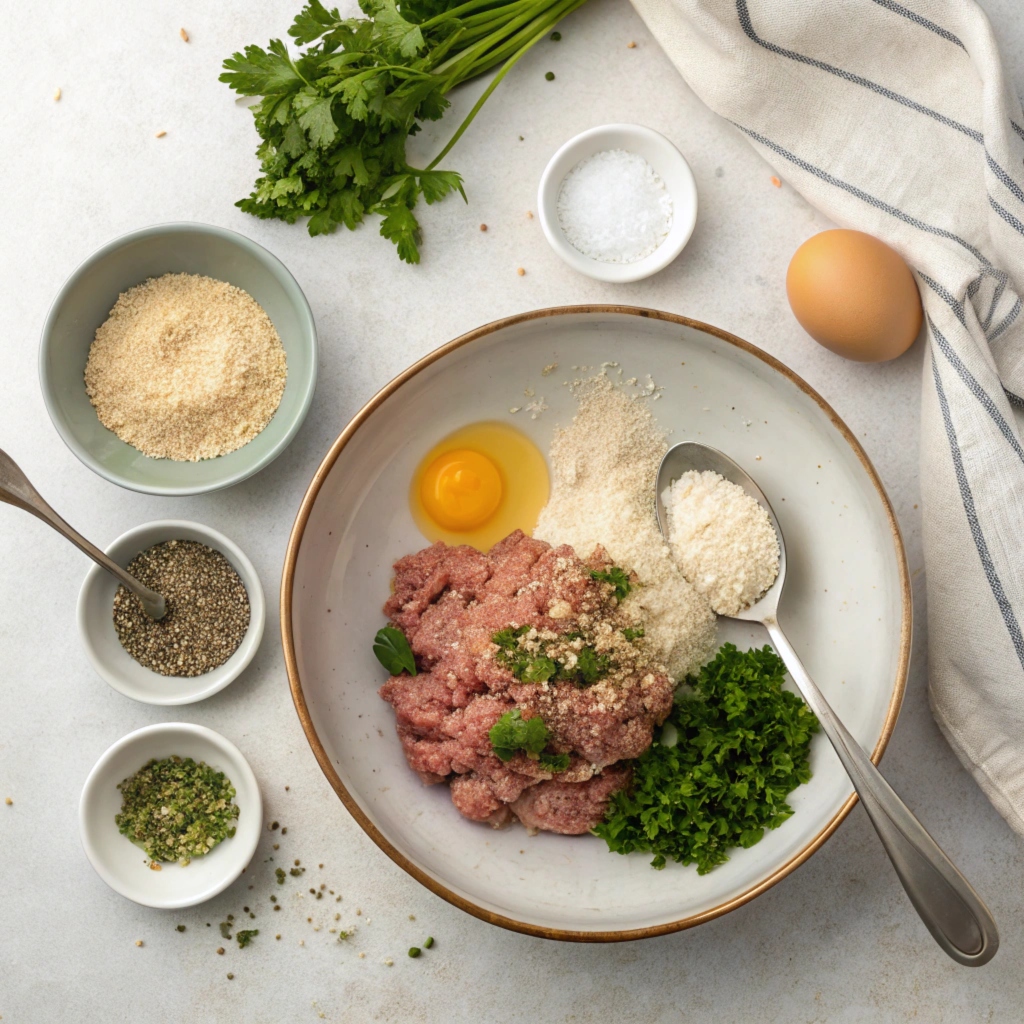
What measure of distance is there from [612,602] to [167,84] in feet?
7.46

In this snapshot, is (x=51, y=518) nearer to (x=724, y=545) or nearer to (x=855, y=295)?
(x=724, y=545)

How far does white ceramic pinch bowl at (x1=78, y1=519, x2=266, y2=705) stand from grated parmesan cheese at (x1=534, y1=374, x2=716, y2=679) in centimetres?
96

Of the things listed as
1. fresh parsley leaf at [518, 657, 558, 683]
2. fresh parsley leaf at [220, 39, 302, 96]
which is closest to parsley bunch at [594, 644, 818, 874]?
fresh parsley leaf at [518, 657, 558, 683]

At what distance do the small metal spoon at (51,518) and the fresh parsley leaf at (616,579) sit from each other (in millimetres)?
1386

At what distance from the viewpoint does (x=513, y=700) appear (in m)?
2.36

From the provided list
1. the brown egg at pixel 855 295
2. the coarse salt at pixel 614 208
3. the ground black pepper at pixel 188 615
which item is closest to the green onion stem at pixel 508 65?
the coarse salt at pixel 614 208

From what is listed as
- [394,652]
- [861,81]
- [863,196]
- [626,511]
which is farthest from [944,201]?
[394,652]

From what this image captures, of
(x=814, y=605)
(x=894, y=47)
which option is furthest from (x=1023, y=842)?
(x=894, y=47)

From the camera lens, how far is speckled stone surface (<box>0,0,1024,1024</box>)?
110 inches

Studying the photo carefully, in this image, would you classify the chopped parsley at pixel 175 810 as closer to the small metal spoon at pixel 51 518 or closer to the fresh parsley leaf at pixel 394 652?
the small metal spoon at pixel 51 518

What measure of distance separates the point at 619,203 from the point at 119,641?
2.15m

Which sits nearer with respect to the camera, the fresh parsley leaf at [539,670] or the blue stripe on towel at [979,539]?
the fresh parsley leaf at [539,670]

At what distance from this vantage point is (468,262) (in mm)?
2844

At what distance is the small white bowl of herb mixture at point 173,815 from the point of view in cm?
267
